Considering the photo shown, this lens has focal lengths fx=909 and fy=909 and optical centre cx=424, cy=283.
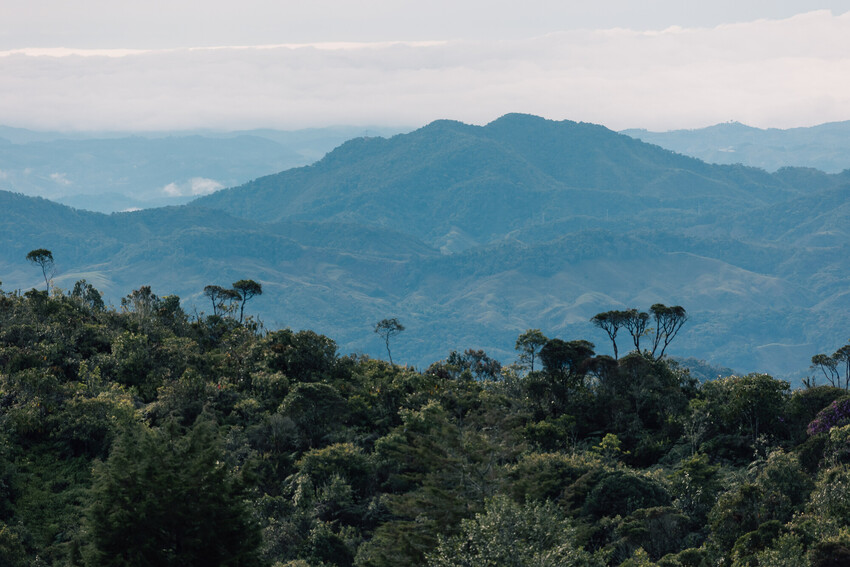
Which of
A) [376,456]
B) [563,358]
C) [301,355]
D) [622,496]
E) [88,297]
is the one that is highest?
[88,297]

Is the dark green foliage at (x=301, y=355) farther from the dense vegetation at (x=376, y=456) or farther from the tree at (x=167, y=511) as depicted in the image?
the tree at (x=167, y=511)

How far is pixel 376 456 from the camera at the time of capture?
5025 cm

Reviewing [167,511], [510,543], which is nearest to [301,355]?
[167,511]

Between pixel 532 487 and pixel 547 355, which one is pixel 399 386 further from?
pixel 532 487

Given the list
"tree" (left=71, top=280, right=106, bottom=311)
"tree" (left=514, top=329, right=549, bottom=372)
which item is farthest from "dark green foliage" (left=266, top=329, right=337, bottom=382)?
"tree" (left=71, top=280, right=106, bottom=311)

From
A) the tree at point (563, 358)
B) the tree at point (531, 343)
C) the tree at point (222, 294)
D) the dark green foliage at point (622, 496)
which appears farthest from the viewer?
the tree at point (222, 294)

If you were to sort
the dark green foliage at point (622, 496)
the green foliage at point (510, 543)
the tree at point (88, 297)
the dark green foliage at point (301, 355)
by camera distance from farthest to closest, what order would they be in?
1. the tree at point (88, 297)
2. the dark green foliage at point (301, 355)
3. the dark green foliage at point (622, 496)
4. the green foliage at point (510, 543)

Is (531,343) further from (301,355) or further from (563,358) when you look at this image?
(301,355)

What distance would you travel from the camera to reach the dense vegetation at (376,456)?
94.0ft

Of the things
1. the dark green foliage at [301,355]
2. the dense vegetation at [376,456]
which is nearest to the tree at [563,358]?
the dense vegetation at [376,456]

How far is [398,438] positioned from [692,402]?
1970 cm

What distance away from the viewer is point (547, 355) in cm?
6381

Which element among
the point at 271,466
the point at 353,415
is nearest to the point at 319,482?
the point at 271,466

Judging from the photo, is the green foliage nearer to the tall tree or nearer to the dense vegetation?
Answer: the dense vegetation
